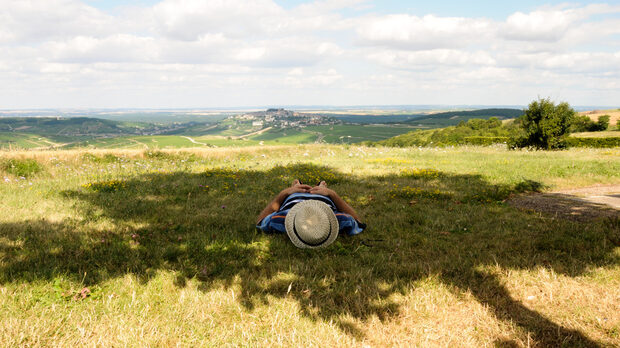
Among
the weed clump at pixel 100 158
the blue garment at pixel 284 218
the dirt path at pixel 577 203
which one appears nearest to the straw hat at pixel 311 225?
Answer: the blue garment at pixel 284 218

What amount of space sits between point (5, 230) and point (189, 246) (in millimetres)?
3846

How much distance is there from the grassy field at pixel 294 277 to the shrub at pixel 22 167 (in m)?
5.71

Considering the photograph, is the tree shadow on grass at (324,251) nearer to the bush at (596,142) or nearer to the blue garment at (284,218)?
the blue garment at (284,218)

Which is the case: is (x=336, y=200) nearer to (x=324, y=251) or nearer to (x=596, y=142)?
(x=324, y=251)

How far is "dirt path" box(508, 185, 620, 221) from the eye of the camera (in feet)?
24.2

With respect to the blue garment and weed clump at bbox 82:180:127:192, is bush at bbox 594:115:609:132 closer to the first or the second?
the blue garment

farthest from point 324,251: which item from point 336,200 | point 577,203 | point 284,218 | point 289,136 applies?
point 289,136

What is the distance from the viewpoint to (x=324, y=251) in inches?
215

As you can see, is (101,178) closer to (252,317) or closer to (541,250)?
(252,317)

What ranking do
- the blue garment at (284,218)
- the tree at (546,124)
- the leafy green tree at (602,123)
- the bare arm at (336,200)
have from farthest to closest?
the leafy green tree at (602,123), the tree at (546,124), the bare arm at (336,200), the blue garment at (284,218)

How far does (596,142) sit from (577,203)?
41288 millimetres

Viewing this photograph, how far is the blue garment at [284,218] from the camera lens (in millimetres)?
5875

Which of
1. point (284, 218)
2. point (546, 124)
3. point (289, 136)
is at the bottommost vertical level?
point (289, 136)

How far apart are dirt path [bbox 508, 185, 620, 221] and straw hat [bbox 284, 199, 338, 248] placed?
5.97 meters
